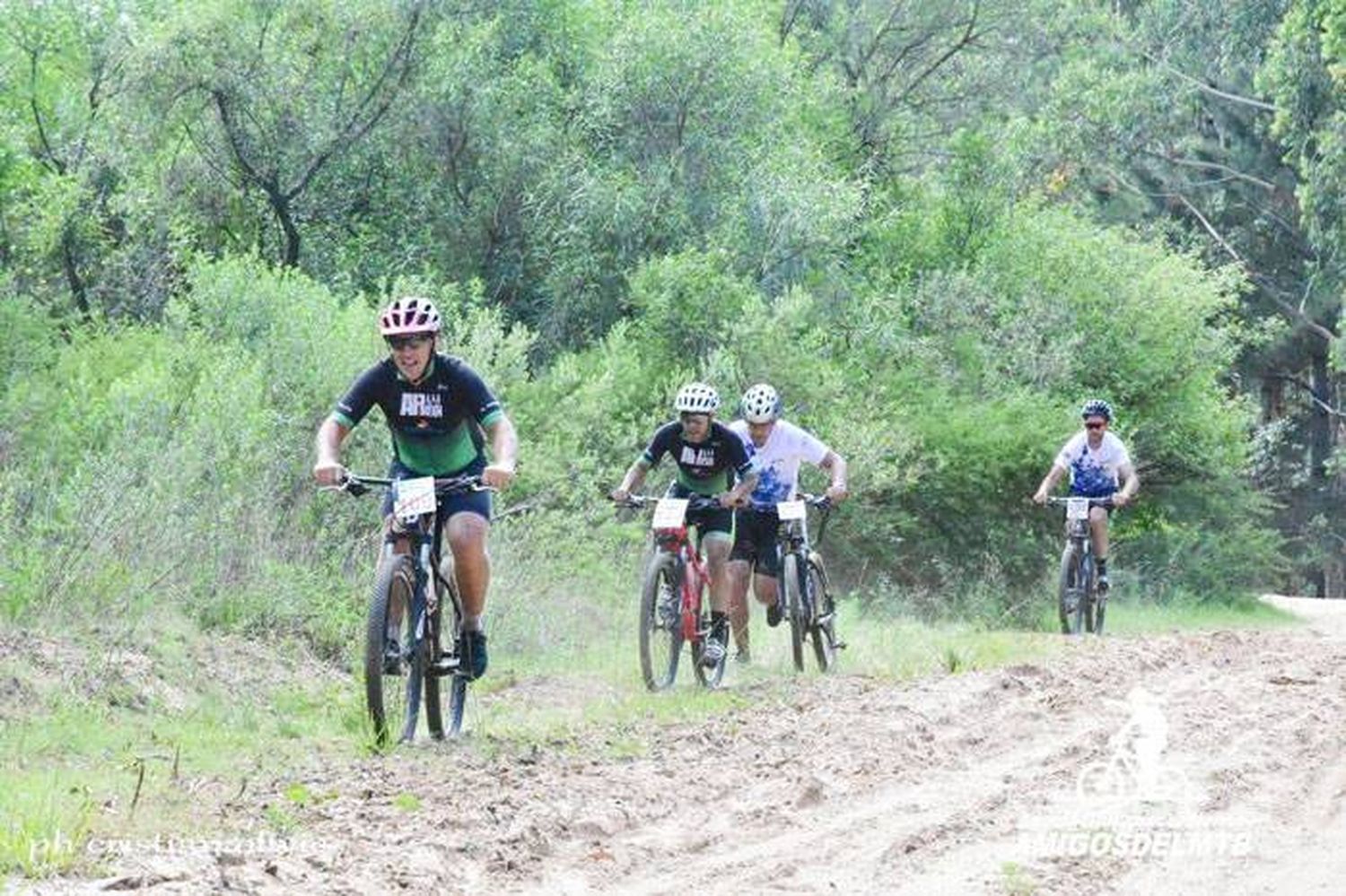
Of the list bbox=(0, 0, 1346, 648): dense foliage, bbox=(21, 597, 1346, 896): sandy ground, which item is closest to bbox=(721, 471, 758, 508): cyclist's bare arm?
bbox=(21, 597, 1346, 896): sandy ground

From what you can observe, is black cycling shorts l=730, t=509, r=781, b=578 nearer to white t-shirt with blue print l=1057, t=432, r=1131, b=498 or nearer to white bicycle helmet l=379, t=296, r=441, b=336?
white bicycle helmet l=379, t=296, r=441, b=336

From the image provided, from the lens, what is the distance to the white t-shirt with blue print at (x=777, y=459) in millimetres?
14414

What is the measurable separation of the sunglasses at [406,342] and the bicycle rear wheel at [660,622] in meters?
3.61

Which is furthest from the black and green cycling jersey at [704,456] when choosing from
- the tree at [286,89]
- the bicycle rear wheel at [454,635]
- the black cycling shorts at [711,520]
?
the tree at [286,89]

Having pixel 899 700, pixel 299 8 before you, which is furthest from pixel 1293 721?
pixel 299 8

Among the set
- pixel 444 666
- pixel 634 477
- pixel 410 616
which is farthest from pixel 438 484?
pixel 634 477

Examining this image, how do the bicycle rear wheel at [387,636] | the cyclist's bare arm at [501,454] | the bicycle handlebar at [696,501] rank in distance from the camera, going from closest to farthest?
the bicycle rear wheel at [387,636] < the cyclist's bare arm at [501,454] < the bicycle handlebar at [696,501]

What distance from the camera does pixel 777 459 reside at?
1447 centimetres

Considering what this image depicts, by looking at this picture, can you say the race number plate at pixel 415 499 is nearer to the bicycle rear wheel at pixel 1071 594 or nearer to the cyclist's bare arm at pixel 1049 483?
the cyclist's bare arm at pixel 1049 483

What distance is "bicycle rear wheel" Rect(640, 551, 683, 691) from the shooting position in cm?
1295

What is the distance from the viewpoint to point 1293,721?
10.8 m

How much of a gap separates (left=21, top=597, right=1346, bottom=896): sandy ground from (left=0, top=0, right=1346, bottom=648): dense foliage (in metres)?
5.16

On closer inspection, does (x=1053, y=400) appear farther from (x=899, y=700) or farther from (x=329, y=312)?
(x=899, y=700)

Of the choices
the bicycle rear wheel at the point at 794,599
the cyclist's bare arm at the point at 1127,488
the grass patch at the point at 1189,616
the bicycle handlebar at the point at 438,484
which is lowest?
the grass patch at the point at 1189,616
